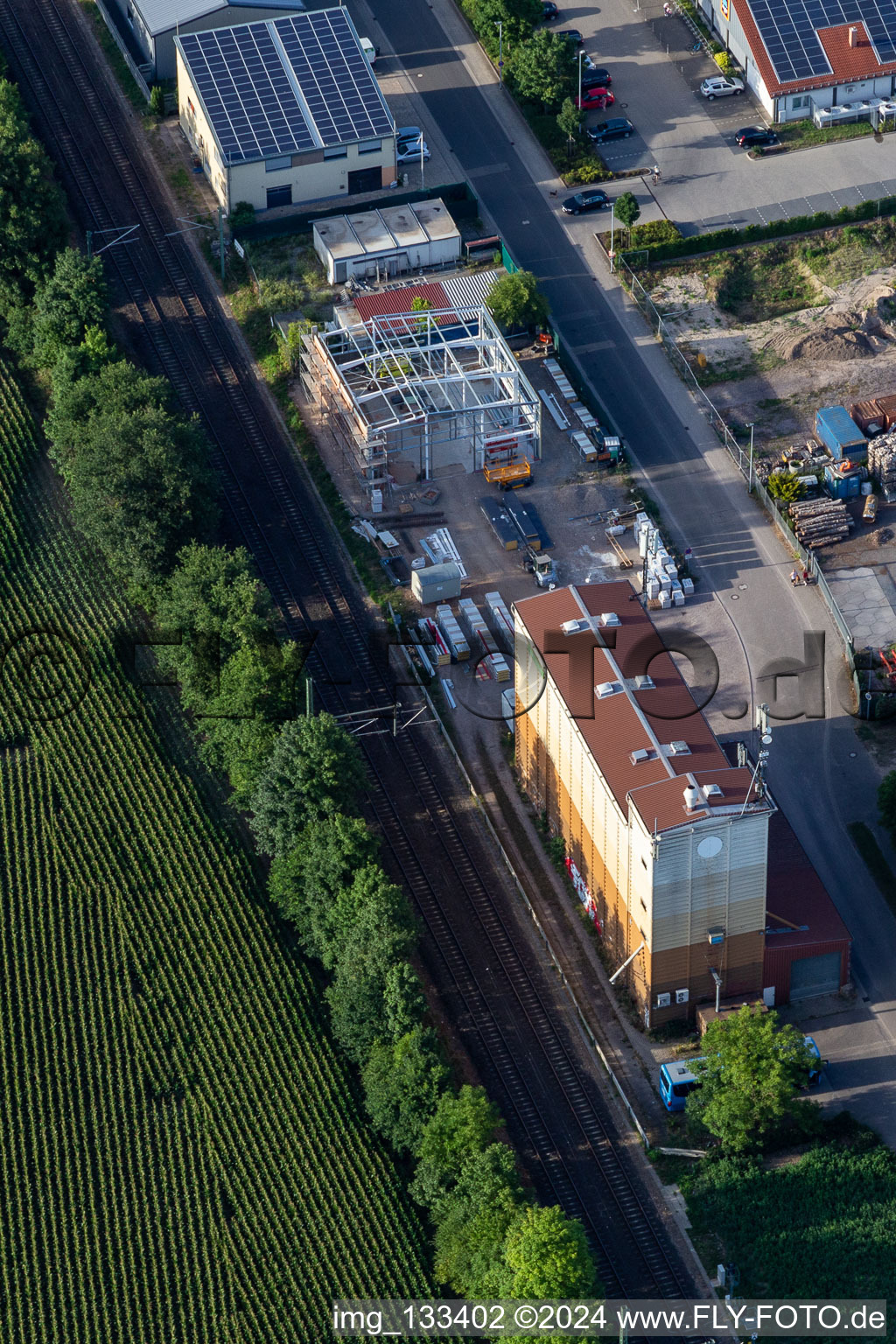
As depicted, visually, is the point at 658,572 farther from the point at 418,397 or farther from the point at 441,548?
the point at 418,397

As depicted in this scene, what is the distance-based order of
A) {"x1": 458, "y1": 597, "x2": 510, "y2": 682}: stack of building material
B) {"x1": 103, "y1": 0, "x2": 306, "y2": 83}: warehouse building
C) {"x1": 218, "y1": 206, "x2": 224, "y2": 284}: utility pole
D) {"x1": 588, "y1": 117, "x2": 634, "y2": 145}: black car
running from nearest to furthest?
{"x1": 458, "y1": 597, "x2": 510, "y2": 682}: stack of building material
{"x1": 218, "y1": 206, "x2": 224, "y2": 284}: utility pole
{"x1": 103, "y1": 0, "x2": 306, "y2": 83}: warehouse building
{"x1": 588, "y1": 117, "x2": 634, "y2": 145}: black car

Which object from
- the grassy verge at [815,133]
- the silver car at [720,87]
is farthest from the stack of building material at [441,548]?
the silver car at [720,87]

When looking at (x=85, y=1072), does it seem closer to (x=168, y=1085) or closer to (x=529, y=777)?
(x=168, y=1085)

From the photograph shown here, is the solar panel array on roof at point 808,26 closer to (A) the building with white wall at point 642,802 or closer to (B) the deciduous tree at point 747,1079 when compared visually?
(A) the building with white wall at point 642,802

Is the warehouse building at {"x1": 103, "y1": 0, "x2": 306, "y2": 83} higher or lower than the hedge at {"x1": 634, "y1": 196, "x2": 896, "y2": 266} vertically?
higher

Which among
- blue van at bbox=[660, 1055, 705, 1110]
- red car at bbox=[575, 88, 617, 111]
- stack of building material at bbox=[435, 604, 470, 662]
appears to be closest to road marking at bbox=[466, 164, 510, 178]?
red car at bbox=[575, 88, 617, 111]

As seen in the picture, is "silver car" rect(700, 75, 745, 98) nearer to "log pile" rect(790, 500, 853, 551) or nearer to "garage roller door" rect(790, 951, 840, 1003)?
"log pile" rect(790, 500, 853, 551)

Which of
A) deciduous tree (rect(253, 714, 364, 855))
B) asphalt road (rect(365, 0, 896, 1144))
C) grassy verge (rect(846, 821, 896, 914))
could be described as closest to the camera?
A: deciduous tree (rect(253, 714, 364, 855))
